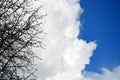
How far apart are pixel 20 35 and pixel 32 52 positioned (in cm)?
81

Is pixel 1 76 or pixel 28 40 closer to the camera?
pixel 1 76

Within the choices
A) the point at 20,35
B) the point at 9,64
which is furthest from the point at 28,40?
the point at 9,64

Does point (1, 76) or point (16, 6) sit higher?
point (16, 6)

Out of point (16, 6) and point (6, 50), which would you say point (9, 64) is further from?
point (16, 6)

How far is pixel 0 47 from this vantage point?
32.0 ft

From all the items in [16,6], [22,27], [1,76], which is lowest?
[1,76]

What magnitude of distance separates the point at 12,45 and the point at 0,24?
80 cm

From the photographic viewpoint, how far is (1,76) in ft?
31.8

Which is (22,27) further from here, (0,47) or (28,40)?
(0,47)

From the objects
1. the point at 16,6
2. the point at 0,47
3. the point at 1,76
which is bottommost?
the point at 1,76

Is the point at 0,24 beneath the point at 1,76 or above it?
above

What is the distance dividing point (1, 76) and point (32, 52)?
1.42 m

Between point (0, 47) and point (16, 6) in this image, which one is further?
point (16, 6)

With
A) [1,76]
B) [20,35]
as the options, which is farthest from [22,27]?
[1,76]
